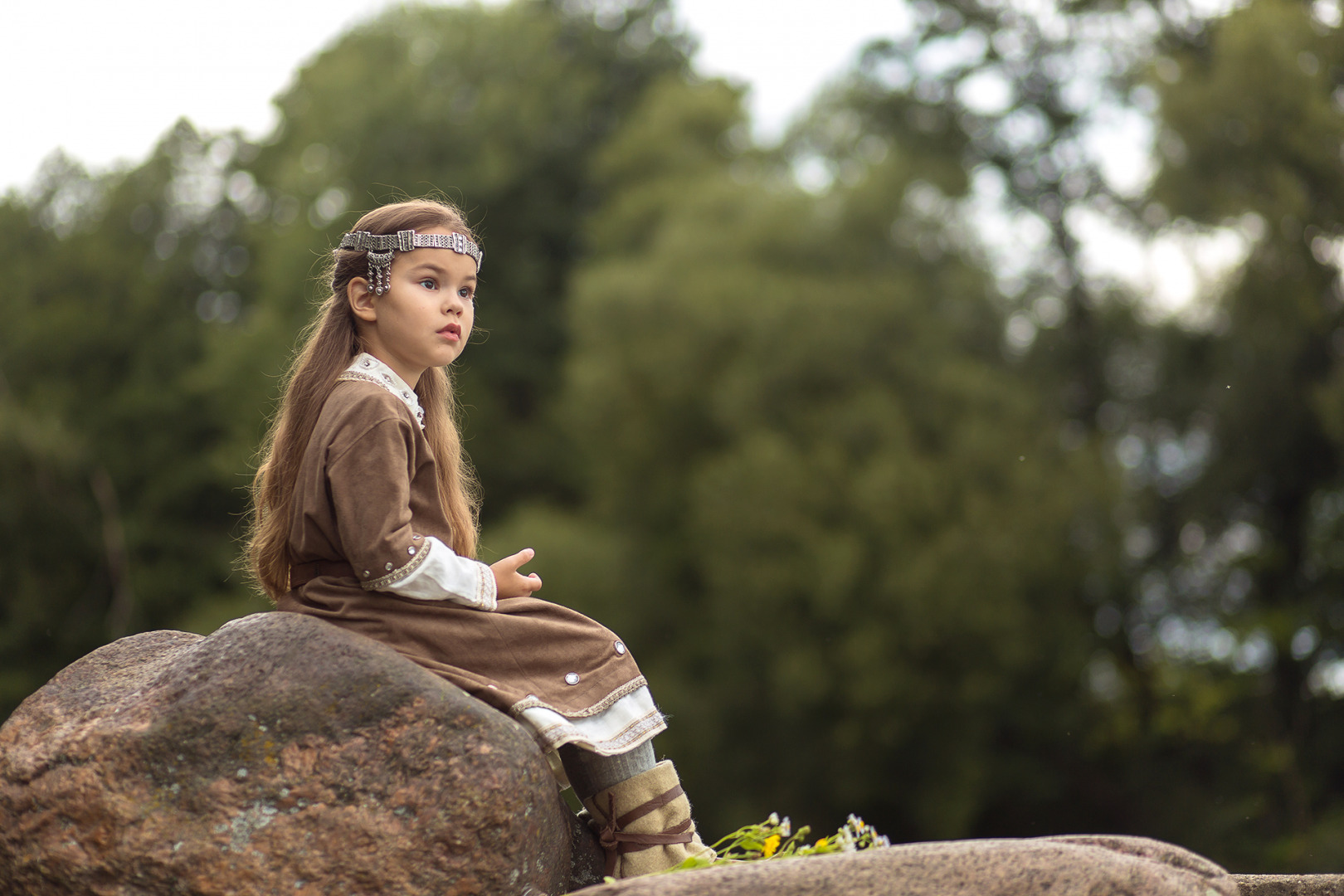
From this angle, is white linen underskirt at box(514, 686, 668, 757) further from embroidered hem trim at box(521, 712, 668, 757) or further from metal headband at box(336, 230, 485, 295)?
metal headband at box(336, 230, 485, 295)

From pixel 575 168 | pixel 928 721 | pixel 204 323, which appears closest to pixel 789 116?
pixel 575 168

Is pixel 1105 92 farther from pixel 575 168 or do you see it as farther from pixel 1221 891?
pixel 1221 891

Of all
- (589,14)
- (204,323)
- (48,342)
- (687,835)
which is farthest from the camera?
(589,14)

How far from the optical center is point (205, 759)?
118 inches

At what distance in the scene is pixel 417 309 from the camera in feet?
11.5

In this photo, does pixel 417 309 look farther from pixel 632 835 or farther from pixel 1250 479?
pixel 1250 479

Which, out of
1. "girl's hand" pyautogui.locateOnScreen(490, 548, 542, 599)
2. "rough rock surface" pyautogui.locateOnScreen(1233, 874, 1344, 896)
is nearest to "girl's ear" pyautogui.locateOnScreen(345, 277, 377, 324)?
"girl's hand" pyautogui.locateOnScreen(490, 548, 542, 599)

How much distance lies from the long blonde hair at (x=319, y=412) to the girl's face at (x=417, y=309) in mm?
58

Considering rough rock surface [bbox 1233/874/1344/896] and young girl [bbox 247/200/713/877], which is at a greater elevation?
young girl [bbox 247/200/713/877]

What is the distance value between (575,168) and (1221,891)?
18439mm

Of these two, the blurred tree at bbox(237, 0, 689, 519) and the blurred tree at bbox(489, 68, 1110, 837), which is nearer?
the blurred tree at bbox(489, 68, 1110, 837)

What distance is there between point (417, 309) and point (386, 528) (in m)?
0.68

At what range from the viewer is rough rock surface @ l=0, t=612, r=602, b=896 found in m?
2.96

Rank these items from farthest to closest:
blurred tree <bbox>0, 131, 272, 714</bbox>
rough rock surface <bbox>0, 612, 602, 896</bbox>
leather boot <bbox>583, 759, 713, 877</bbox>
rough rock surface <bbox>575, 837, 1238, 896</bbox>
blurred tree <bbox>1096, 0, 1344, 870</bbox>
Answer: blurred tree <bbox>0, 131, 272, 714</bbox>
blurred tree <bbox>1096, 0, 1344, 870</bbox>
leather boot <bbox>583, 759, 713, 877</bbox>
rough rock surface <bbox>0, 612, 602, 896</bbox>
rough rock surface <bbox>575, 837, 1238, 896</bbox>
